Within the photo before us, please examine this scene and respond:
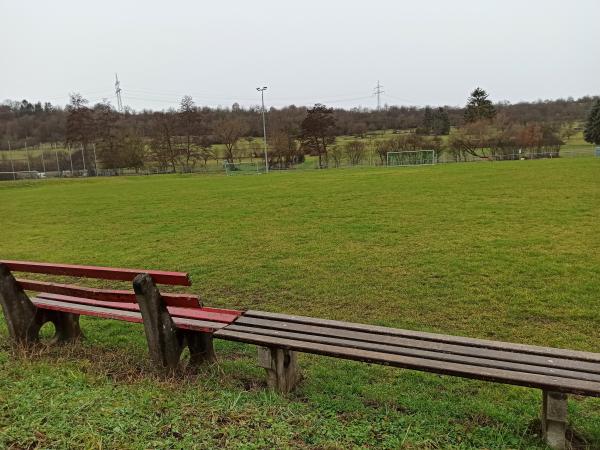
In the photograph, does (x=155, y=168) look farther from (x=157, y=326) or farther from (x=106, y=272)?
(x=157, y=326)

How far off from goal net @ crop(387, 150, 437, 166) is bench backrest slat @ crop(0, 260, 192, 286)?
55.8 meters

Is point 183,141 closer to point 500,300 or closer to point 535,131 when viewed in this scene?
point 535,131

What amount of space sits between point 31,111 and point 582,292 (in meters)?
107

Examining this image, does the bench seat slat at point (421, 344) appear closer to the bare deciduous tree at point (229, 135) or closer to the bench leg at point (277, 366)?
the bench leg at point (277, 366)

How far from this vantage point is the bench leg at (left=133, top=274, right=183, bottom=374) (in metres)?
3.46

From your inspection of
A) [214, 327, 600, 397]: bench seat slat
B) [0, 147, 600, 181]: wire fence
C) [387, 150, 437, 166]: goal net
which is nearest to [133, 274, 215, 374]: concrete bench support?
[214, 327, 600, 397]: bench seat slat

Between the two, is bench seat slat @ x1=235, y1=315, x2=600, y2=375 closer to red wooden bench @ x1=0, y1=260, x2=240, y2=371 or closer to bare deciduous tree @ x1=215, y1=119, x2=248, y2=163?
red wooden bench @ x1=0, y1=260, x2=240, y2=371

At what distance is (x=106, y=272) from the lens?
146 inches

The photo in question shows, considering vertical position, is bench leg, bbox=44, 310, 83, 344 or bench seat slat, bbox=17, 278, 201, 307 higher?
bench seat slat, bbox=17, 278, 201, 307

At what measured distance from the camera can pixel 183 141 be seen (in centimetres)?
7525

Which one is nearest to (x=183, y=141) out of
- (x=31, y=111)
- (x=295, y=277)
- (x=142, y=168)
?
(x=142, y=168)

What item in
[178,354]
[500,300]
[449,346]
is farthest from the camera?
[500,300]

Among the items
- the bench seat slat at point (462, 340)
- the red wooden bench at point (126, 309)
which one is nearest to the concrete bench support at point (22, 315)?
the red wooden bench at point (126, 309)

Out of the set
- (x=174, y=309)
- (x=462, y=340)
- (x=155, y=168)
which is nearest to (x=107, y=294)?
(x=174, y=309)
